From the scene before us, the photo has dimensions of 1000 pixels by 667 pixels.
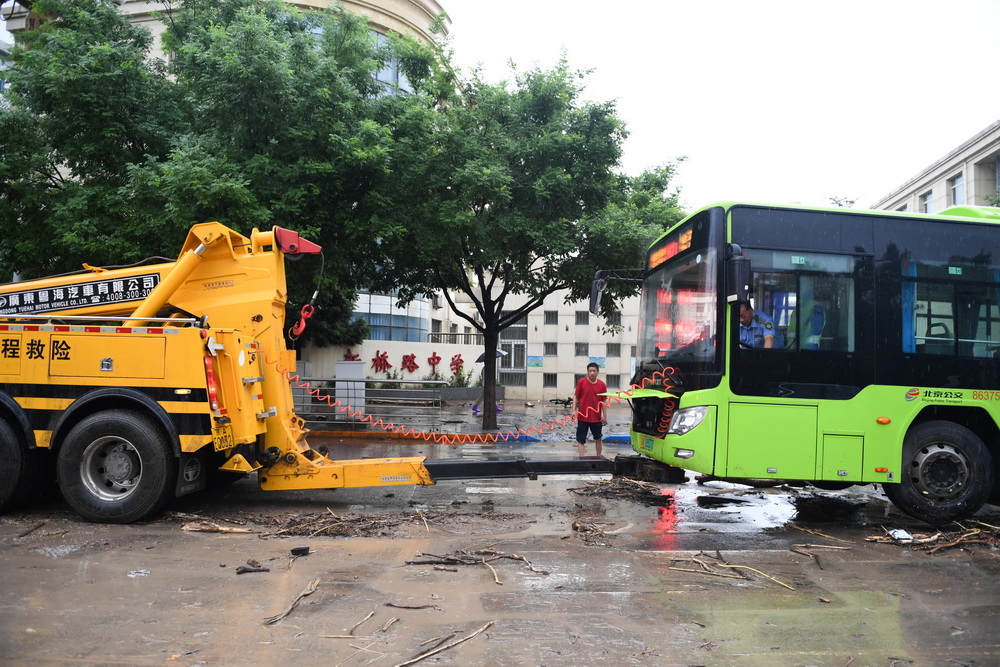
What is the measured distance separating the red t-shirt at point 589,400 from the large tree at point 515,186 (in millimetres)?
3813

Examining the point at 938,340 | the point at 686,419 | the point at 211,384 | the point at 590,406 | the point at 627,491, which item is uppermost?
the point at 938,340

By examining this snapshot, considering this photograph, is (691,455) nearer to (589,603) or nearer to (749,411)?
(749,411)

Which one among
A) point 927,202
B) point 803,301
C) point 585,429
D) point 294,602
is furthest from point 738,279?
point 927,202

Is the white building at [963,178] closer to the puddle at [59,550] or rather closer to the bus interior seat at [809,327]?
the bus interior seat at [809,327]

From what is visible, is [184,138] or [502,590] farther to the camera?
[184,138]

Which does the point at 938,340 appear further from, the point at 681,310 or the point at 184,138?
the point at 184,138

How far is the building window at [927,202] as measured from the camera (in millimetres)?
33438

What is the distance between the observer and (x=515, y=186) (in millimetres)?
13992

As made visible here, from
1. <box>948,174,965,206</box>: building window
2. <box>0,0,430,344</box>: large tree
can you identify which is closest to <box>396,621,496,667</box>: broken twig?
<box>0,0,430,344</box>: large tree

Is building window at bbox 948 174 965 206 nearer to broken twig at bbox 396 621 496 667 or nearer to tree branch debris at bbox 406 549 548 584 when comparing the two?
tree branch debris at bbox 406 549 548 584

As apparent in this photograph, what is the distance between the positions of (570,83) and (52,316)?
11116 millimetres

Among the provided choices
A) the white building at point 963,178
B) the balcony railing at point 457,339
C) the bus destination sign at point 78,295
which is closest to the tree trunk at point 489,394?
the bus destination sign at point 78,295

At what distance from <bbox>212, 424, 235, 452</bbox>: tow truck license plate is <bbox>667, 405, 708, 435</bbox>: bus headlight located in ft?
15.1

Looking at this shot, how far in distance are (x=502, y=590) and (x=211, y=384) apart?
368 cm
